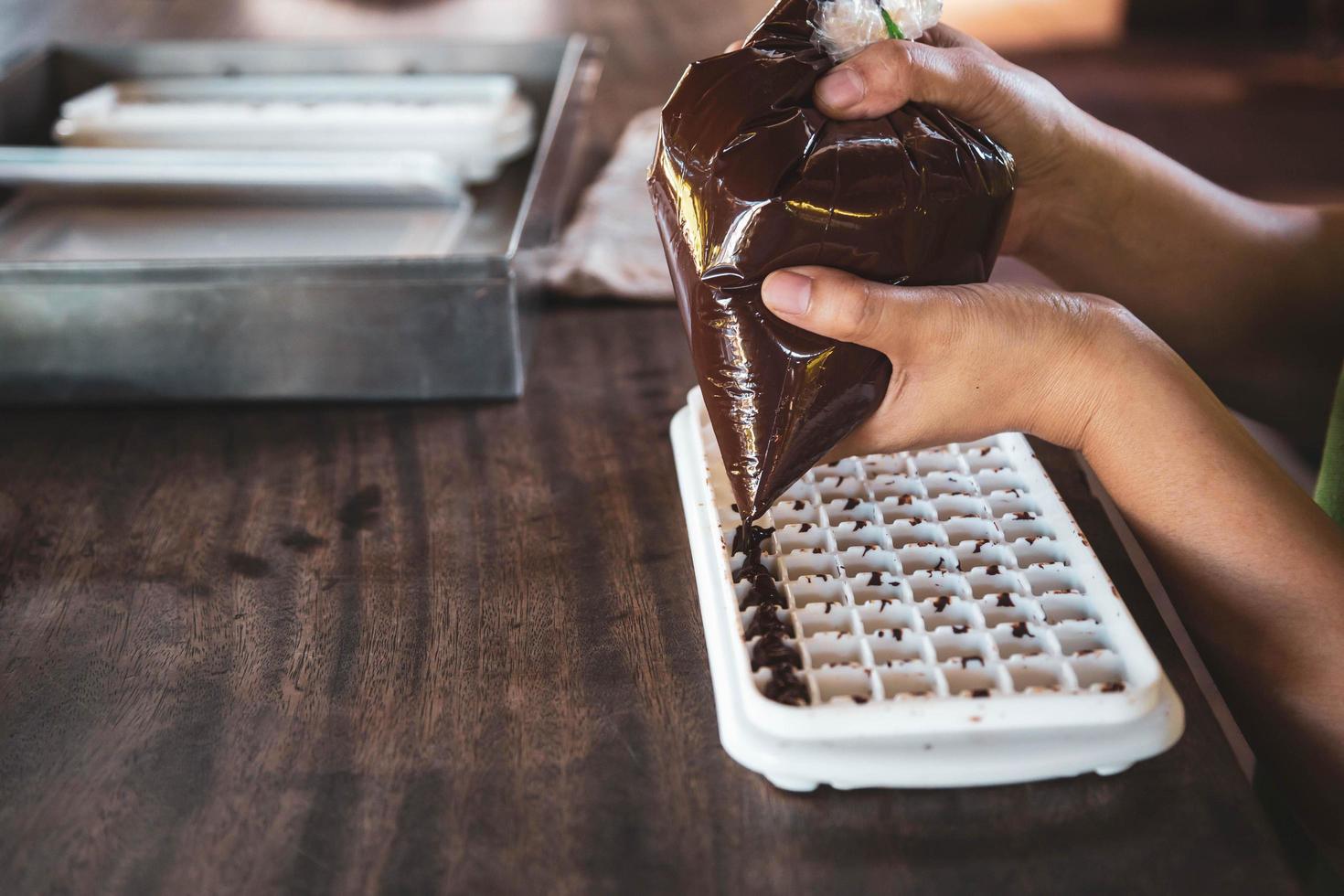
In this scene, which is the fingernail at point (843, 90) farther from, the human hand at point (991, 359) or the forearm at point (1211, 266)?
the forearm at point (1211, 266)

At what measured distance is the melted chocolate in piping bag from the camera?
0.66 m

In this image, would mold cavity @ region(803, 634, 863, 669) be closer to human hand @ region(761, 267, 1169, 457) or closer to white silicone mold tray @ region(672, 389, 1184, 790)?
white silicone mold tray @ region(672, 389, 1184, 790)

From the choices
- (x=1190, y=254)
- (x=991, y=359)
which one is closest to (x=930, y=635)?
(x=991, y=359)

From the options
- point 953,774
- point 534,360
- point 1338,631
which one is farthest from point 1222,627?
point 534,360

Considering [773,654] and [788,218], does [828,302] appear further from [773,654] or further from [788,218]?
[773,654]

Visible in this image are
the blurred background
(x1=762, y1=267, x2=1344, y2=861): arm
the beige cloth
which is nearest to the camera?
(x1=762, y1=267, x2=1344, y2=861): arm

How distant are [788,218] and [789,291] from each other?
0.04m

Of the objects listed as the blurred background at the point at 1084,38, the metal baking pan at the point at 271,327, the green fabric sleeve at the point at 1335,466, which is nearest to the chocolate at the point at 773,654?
the metal baking pan at the point at 271,327

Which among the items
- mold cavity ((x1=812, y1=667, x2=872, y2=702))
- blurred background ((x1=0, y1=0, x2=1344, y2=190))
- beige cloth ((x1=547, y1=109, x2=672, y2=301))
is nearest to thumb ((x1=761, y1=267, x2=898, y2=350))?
mold cavity ((x1=812, y1=667, x2=872, y2=702))

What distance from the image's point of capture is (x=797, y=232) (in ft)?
2.17

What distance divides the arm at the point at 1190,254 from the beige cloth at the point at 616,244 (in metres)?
0.37

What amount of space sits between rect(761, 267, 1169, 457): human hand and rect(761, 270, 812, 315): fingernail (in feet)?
0.04

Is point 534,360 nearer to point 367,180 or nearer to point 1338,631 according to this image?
point 367,180

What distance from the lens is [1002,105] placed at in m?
0.86
